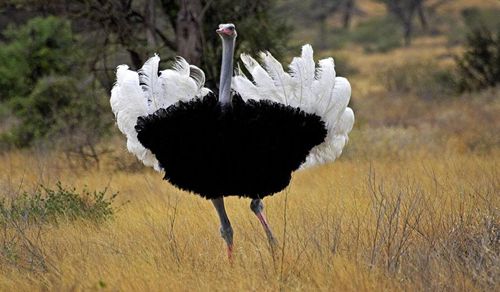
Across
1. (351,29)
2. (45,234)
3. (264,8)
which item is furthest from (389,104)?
(351,29)

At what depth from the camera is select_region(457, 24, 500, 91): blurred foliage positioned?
18.6 m

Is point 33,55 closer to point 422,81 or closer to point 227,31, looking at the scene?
point 227,31

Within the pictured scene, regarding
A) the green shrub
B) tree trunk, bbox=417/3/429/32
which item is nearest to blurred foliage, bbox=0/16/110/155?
the green shrub

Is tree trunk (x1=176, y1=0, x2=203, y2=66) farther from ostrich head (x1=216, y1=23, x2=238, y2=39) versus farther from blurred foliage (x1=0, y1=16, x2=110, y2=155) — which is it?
ostrich head (x1=216, y1=23, x2=238, y2=39)

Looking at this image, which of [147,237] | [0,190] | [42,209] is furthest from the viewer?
[0,190]

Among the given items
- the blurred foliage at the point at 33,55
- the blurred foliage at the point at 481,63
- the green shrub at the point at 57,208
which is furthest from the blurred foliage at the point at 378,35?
the green shrub at the point at 57,208

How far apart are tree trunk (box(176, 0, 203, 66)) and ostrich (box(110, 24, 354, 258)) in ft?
17.9

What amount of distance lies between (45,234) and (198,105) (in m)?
1.91

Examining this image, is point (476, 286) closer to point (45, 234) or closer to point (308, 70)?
point (308, 70)

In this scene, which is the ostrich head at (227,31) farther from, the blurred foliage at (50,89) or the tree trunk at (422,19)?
the tree trunk at (422,19)

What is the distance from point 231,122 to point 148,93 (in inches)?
23.6

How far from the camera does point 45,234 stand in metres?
6.46

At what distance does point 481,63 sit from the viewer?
62.2 ft

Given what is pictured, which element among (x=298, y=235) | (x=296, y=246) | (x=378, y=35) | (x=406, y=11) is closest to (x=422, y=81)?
(x=298, y=235)
